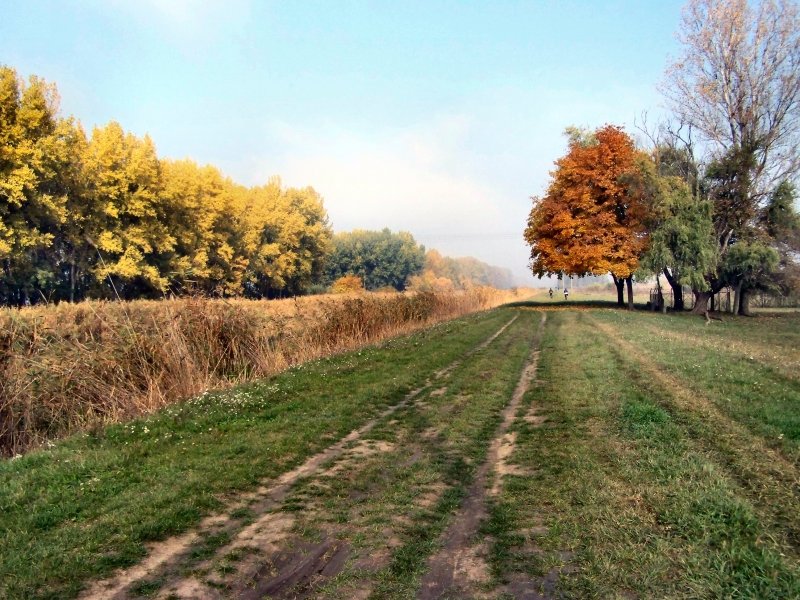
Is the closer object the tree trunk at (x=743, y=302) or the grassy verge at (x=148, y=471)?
the grassy verge at (x=148, y=471)

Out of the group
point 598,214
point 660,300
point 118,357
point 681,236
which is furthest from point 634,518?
point 660,300

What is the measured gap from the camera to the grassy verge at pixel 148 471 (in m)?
3.90

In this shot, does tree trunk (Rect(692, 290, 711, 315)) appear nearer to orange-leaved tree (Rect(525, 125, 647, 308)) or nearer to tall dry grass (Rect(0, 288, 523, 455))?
orange-leaved tree (Rect(525, 125, 647, 308))

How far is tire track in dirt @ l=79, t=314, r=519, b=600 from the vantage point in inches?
137

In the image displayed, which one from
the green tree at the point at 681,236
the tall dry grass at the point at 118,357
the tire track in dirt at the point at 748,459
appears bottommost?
the tire track in dirt at the point at 748,459

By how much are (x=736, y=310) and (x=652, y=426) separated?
120 ft

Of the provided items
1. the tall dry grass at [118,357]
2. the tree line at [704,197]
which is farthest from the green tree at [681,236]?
the tall dry grass at [118,357]

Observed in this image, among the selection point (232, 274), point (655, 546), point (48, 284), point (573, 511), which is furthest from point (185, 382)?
point (232, 274)

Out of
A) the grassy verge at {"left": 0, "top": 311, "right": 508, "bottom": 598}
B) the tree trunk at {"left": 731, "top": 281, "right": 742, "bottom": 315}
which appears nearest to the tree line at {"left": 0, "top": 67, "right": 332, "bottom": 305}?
the grassy verge at {"left": 0, "top": 311, "right": 508, "bottom": 598}

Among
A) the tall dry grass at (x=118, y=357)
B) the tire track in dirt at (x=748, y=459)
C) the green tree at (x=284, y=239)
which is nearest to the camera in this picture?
the tire track in dirt at (x=748, y=459)

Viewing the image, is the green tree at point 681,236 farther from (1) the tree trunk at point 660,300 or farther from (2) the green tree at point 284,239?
(2) the green tree at point 284,239

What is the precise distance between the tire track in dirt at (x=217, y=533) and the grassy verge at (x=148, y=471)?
119mm

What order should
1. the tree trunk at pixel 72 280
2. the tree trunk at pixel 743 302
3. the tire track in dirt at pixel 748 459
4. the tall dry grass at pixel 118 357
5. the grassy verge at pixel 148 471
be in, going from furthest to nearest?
the tree trunk at pixel 743 302 < the tree trunk at pixel 72 280 < the tall dry grass at pixel 118 357 < the tire track in dirt at pixel 748 459 < the grassy verge at pixel 148 471

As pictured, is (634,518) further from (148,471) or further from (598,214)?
(598,214)
